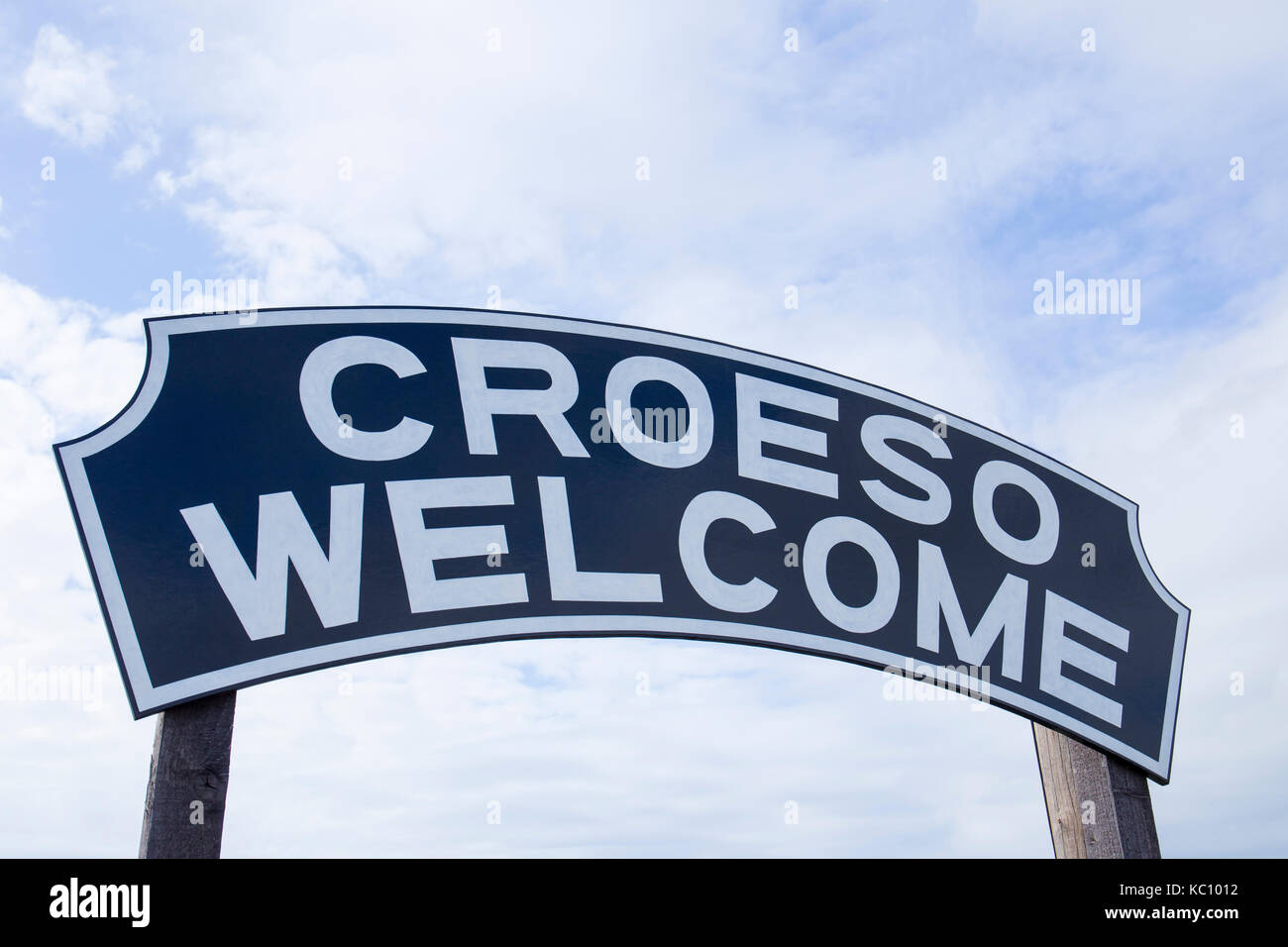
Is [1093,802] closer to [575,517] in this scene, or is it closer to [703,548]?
[703,548]

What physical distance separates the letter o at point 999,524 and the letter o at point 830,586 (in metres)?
0.65

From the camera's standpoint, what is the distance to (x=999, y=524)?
5344 mm

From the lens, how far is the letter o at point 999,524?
531 centimetres

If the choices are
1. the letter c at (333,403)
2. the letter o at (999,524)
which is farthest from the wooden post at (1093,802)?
the letter c at (333,403)

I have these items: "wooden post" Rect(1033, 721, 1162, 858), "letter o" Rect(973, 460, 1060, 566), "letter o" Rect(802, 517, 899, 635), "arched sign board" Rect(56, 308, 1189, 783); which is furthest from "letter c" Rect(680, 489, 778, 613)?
"wooden post" Rect(1033, 721, 1162, 858)

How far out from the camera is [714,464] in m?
4.93

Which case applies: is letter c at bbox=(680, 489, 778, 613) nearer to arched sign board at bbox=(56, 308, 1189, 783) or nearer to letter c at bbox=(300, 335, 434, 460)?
arched sign board at bbox=(56, 308, 1189, 783)

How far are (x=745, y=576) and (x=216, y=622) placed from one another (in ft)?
7.43

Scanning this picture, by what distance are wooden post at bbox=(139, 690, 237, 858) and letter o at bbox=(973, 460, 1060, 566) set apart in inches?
146

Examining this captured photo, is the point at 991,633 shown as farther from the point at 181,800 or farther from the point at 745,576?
the point at 181,800

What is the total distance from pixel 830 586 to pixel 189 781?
2846mm

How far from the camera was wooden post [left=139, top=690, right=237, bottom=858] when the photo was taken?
3502 millimetres

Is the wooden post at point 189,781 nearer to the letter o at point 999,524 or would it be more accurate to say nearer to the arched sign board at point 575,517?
the arched sign board at point 575,517
